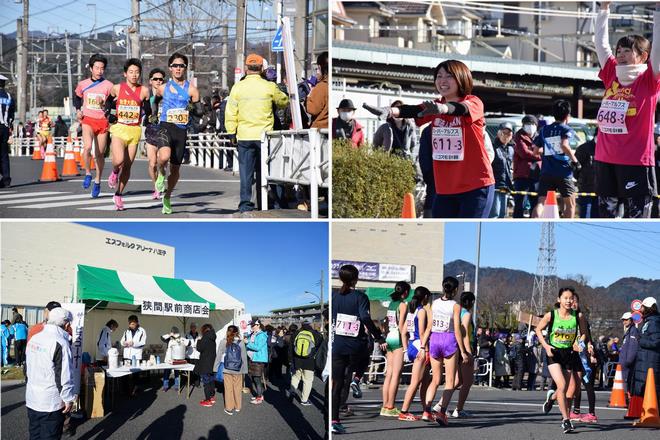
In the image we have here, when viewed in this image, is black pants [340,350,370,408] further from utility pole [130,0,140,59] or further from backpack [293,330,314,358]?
utility pole [130,0,140,59]

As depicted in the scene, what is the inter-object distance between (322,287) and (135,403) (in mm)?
1900

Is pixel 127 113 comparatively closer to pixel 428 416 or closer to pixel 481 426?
pixel 428 416

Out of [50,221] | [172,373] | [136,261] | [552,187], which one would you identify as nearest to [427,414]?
[172,373]

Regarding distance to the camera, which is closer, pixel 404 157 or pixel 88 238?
pixel 88 238

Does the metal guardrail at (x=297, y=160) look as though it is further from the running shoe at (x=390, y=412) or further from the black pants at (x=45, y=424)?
the black pants at (x=45, y=424)

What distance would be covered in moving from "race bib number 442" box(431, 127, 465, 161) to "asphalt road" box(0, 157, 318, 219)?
1580 millimetres

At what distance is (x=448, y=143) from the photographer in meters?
8.01

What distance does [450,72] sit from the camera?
7.78 meters

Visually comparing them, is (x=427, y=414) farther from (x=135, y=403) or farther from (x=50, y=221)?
(x=50, y=221)

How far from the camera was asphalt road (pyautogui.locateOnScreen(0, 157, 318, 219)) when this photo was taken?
9906mm

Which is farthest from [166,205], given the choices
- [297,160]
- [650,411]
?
[650,411]

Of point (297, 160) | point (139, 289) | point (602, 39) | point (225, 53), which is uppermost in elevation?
point (225, 53)

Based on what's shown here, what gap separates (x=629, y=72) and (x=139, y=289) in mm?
4373

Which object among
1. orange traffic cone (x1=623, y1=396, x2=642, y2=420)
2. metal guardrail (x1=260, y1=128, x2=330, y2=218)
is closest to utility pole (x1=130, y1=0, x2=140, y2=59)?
metal guardrail (x1=260, y1=128, x2=330, y2=218)
